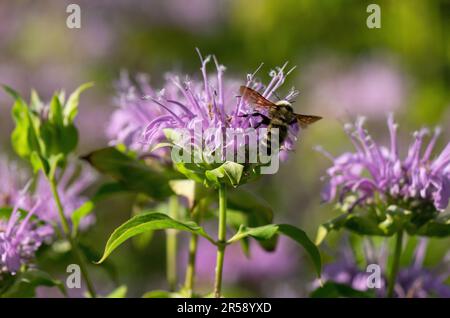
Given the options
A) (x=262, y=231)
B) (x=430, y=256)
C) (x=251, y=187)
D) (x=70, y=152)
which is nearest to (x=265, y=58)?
(x=251, y=187)

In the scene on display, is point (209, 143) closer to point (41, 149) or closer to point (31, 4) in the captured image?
point (41, 149)

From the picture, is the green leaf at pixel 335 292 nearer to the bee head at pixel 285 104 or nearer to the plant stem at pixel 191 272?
the plant stem at pixel 191 272

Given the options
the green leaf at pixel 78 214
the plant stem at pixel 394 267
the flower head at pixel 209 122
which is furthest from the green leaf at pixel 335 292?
the green leaf at pixel 78 214

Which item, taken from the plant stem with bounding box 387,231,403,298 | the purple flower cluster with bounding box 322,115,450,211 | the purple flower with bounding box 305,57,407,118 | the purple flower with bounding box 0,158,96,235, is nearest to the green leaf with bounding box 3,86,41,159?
the purple flower with bounding box 0,158,96,235

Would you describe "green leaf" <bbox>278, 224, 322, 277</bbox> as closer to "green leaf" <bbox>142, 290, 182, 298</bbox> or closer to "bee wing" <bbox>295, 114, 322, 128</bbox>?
"green leaf" <bbox>142, 290, 182, 298</bbox>

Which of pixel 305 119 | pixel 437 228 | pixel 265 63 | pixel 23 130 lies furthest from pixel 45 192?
pixel 265 63

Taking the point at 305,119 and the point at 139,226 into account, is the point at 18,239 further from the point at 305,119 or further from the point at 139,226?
the point at 305,119
